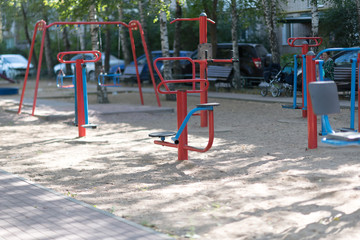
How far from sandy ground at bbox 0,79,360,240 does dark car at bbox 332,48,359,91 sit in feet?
15.0

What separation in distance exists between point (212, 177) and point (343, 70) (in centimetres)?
1086

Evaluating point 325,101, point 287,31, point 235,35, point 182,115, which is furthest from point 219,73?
point 325,101

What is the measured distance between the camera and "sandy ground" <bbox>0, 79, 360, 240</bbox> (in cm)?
532

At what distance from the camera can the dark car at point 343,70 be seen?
1705cm

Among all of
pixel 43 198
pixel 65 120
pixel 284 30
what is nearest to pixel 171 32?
pixel 284 30

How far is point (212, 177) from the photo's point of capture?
289 inches

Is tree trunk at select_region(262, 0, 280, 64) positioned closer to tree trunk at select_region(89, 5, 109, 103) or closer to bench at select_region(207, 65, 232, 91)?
bench at select_region(207, 65, 232, 91)

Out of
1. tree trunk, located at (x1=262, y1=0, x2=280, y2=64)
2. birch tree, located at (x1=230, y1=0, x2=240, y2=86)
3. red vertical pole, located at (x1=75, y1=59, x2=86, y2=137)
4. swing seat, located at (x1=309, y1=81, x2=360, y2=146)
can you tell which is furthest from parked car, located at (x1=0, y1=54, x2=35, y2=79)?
swing seat, located at (x1=309, y1=81, x2=360, y2=146)

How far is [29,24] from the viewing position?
128 feet

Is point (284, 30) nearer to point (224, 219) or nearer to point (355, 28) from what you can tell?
point (355, 28)

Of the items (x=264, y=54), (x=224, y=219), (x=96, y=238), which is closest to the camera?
(x=96, y=238)

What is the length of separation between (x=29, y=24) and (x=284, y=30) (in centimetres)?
1618

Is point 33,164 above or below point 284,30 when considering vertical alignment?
below

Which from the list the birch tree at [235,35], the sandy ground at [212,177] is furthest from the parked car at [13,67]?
the sandy ground at [212,177]
